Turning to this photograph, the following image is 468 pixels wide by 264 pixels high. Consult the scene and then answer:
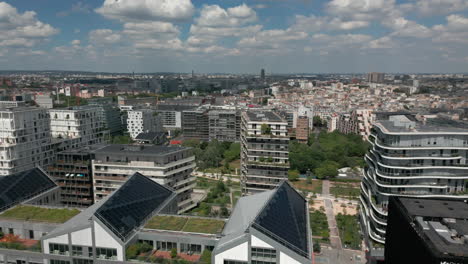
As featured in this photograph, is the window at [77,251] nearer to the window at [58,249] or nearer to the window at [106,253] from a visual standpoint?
the window at [58,249]

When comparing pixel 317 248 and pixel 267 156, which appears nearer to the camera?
pixel 317 248

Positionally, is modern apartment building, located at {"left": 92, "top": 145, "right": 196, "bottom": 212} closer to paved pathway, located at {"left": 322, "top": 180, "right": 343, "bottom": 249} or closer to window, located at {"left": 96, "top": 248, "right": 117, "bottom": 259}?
window, located at {"left": 96, "top": 248, "right": 117, "bottom": 259}

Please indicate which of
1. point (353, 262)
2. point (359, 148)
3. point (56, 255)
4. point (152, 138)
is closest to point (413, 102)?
point (359, 148)

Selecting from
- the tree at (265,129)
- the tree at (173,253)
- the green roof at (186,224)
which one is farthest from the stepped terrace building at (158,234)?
the tree at (265,129)

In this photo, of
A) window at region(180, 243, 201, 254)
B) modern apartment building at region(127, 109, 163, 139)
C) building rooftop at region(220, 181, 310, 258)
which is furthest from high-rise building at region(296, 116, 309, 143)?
window at region(180, 243, 201, 254)

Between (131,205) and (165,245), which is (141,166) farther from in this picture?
(165,245)

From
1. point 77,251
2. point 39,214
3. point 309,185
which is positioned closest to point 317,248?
point 77,251
